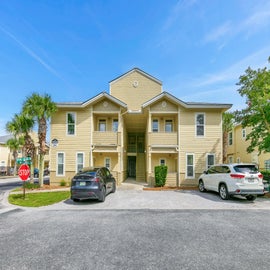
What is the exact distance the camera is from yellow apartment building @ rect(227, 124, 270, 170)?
70.7ft

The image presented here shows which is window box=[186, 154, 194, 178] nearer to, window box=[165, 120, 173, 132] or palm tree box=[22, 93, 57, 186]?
window box=[165, 120, 173, 132]

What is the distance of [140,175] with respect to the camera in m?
19.4

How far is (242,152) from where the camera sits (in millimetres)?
23547

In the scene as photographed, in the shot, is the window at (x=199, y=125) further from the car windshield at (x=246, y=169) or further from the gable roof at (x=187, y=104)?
the car windshield at (x=246, y=169)

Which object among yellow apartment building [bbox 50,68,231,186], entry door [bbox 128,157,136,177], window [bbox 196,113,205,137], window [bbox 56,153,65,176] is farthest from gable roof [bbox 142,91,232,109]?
entry door [bbox 128,157,136,177]

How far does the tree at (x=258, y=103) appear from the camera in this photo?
1120 cm

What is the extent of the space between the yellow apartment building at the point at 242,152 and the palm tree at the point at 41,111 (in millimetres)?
22738

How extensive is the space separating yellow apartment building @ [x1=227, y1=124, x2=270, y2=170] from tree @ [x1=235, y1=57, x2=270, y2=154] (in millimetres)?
10433

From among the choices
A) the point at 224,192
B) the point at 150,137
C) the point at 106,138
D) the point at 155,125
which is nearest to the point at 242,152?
the point at 155,125

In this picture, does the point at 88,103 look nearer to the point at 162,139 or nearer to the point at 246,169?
the point at 162,139

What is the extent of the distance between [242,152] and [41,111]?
991 inches

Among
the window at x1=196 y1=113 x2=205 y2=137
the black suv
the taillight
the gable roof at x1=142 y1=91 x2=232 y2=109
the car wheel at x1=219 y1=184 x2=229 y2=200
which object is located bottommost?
the car wheel at x1=219 y1=184 x2=229 y2=200

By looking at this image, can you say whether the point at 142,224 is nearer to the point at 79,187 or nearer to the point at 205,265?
the point at 205,265

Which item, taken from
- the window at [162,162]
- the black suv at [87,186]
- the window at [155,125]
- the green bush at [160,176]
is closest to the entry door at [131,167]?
the window at [162,162]
